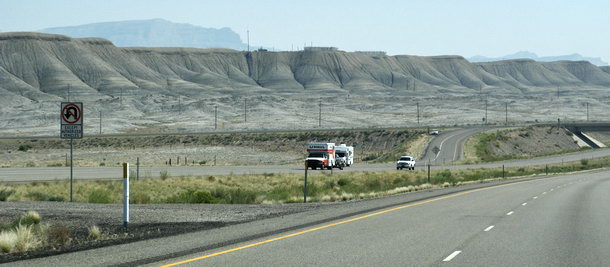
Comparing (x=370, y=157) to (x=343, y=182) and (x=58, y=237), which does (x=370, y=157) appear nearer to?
(x=343, y=182)

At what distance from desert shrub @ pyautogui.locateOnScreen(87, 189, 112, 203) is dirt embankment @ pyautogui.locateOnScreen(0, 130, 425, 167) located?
61569mm

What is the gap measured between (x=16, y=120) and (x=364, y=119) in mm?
69704

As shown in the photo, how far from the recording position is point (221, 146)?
110 m

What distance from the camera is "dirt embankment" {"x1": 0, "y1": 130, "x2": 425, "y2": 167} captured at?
9700 centimetres

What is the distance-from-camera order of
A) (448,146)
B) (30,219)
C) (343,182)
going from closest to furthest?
1. (30,219)
2. (343,182)
3. (448,146)

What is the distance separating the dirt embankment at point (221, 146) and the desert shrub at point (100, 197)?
61.6 meters

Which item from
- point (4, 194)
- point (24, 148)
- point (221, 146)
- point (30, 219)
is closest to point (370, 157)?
point (221, 146)

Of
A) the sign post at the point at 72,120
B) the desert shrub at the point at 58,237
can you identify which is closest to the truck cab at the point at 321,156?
the sign post at the point at 72,120

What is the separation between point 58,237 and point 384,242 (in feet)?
20.1

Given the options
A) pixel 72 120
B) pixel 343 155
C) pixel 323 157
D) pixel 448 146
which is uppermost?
pixel 72 120

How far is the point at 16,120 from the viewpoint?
5989 inches

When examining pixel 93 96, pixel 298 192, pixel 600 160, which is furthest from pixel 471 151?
pixel 93 96

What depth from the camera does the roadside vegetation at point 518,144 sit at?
328 ft

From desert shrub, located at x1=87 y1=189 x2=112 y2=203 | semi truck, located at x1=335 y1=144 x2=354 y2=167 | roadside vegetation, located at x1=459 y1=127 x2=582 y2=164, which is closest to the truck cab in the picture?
semi truck, located at x1=335 y1=144 x2=354 y2=167
